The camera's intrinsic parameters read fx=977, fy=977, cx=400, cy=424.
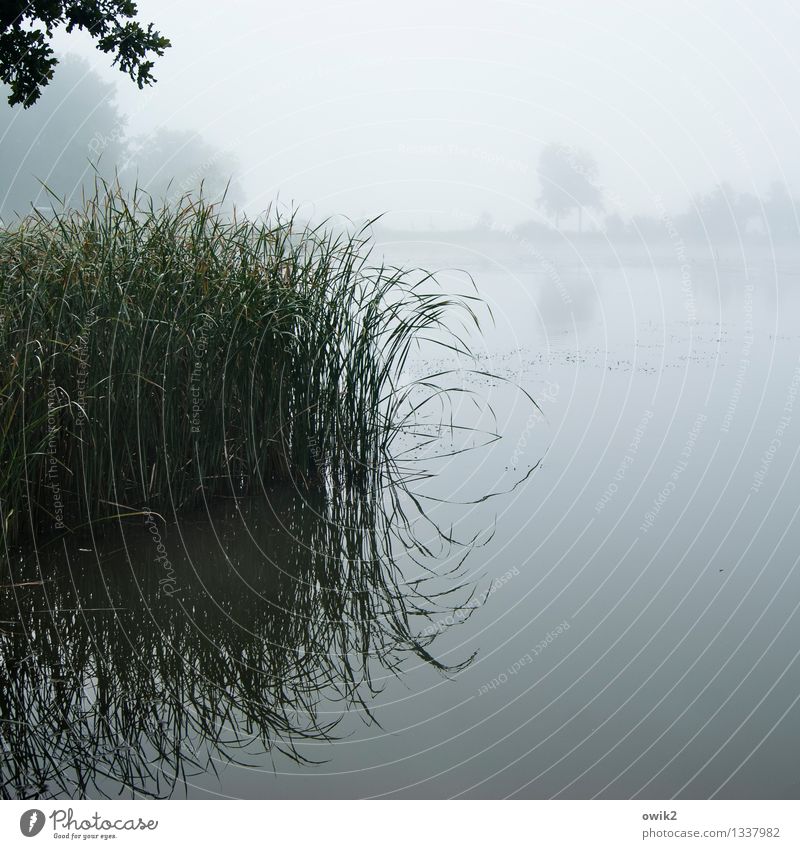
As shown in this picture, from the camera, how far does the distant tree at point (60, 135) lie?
3002 centimetres

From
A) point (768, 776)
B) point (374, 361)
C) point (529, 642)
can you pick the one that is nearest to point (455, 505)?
point (374, 361)

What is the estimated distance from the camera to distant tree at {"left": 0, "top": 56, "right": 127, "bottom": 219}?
3002 centimetres

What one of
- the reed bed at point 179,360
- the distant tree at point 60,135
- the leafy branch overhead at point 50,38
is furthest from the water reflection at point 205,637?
the distant tree at point 60,135

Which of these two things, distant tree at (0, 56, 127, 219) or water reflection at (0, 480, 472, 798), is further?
distant tree at (0, 56, 127, 219)

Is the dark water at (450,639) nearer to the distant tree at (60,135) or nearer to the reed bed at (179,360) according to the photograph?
the reed bed at (179,360)

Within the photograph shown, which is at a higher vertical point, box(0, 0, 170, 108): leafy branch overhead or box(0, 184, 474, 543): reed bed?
box(0, 0, 170, 108): leafy branch overhead

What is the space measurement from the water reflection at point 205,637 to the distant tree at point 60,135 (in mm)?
28356

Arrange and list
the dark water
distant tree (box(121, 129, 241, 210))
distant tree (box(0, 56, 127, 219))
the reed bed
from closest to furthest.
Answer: the dark water
the reed bed
distant tree (box(0, 56, 127, 219))
distant tree (box(121, 129, 241, 210))

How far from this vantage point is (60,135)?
101 feet

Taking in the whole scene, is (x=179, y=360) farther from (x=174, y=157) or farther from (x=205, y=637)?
(x=174, y=157)

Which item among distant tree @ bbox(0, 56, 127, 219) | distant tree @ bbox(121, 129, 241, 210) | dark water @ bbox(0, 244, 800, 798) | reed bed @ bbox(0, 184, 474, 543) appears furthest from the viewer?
distant tree @ bbox(121, 129, 241, 210)

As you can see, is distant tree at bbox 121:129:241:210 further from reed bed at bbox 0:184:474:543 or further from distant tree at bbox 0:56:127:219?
reed bed at bbox 0:184:474:543

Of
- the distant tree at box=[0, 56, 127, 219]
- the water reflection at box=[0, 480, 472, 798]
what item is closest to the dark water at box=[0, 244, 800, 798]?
the water reflection at box=[0, 480, 472, 798]
